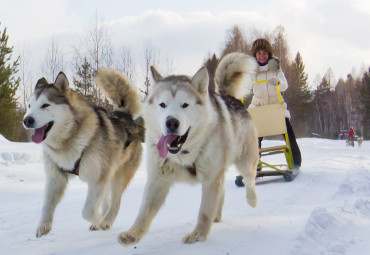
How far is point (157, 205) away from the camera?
8.39 ft

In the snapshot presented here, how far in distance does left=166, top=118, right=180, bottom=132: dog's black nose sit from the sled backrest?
132 inches

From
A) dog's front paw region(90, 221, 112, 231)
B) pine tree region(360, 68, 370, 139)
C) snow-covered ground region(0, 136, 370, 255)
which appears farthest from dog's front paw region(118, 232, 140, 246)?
pine tree region(360, 68, 370, 139)

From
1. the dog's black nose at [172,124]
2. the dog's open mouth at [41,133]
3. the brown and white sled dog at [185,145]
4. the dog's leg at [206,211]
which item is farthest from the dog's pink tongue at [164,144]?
the dog's open mouth at [41,133]

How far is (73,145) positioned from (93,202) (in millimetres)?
521

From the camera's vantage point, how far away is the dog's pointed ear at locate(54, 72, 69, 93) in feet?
10.3

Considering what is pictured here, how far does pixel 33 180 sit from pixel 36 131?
408cm

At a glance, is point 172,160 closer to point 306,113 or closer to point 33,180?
point 33,180

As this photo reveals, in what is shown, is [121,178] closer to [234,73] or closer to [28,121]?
[28,121]

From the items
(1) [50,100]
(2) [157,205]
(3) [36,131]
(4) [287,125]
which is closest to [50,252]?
(2) [157,205]

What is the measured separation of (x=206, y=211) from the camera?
2.52 m

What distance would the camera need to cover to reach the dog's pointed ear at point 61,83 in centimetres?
312

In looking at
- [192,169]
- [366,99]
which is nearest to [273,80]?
[192,169]

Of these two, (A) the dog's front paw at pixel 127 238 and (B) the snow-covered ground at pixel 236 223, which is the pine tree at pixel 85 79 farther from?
(A) the dog's front paw at pixel 127 238

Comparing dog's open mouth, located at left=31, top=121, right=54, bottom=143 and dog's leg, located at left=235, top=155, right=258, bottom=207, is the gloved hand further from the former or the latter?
dog's open mouth, located at left=31, top=121, right=54, bottom=143
